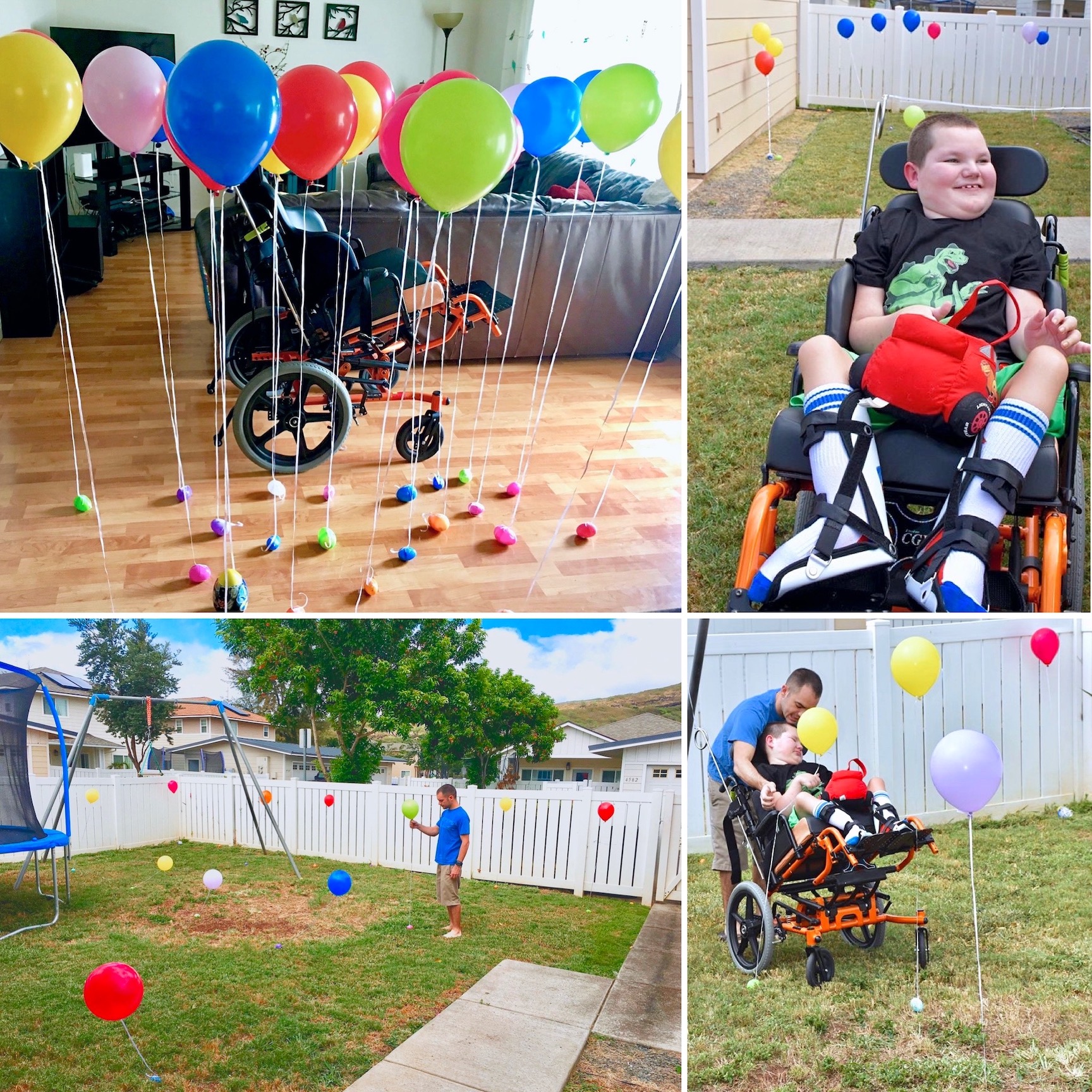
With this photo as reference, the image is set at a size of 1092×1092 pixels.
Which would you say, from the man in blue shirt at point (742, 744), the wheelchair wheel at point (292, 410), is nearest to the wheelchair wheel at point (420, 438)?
the wheelchair wheel at point (292, 410)

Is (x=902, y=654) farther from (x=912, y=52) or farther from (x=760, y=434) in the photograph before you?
(x=912, y=52)

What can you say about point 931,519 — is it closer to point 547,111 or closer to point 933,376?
point 933,376

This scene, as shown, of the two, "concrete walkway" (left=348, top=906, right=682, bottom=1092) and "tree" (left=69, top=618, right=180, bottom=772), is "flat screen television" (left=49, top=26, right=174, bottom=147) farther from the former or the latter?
"concrete walkway" (left=348, top=906, right=682, bottom=1092)

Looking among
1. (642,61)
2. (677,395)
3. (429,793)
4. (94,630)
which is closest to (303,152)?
(94,630)

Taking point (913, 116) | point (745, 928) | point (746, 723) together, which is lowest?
point (745, 928)

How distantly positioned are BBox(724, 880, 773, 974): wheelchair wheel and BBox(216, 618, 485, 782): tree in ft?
3.11

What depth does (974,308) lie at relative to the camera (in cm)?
241

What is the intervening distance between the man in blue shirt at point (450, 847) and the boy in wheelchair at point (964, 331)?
3.91 feet

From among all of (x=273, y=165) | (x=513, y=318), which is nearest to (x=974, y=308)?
(x=273, y=165)

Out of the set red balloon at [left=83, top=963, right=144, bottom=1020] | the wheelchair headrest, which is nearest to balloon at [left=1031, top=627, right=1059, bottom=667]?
the wheelchair headrest

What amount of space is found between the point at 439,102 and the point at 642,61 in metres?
4.06

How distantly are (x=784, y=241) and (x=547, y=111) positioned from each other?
1.61 m

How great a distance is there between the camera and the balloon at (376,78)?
3499 millimetres

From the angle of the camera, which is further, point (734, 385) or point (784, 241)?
point (784, 241)
